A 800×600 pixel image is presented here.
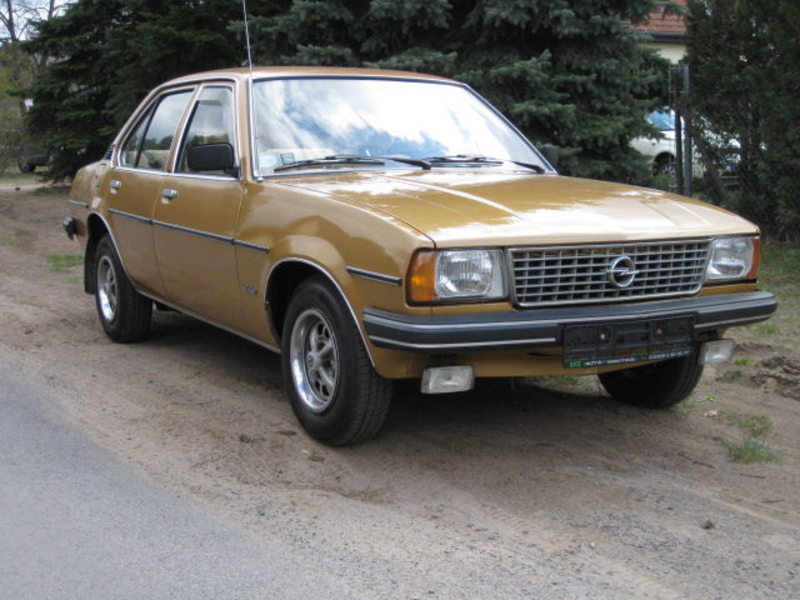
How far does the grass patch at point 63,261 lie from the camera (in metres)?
11.0

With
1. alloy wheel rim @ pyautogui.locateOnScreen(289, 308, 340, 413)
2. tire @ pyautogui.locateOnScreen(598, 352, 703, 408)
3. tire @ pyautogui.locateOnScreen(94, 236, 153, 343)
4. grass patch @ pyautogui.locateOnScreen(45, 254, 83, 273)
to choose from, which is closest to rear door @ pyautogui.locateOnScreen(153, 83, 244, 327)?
alloy wheel rim @ pyautogui.locateOnScreen(289, 308, 340, 413)

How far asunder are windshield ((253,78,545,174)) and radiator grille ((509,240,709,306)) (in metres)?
1.48

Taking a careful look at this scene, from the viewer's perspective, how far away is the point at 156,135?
670 cm

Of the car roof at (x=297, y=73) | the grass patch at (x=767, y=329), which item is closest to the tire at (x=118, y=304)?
the car roof at (x=297, y=73)

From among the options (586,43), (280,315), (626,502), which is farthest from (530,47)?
(626,502)

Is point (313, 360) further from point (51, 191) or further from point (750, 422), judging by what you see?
point (51, 191)

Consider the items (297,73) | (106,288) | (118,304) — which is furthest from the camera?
(106,288)

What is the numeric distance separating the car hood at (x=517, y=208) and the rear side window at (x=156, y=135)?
5.19 ft

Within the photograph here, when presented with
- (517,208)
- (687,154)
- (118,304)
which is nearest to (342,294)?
(517,208)

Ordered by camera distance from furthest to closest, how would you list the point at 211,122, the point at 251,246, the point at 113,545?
the point at 211,122
the point at 251,246
the point at 113,545

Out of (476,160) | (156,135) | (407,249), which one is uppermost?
(156,135)

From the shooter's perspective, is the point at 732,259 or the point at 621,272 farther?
the point at 732,259

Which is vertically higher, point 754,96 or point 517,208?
point 754,96

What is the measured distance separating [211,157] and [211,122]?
84 centimetres
